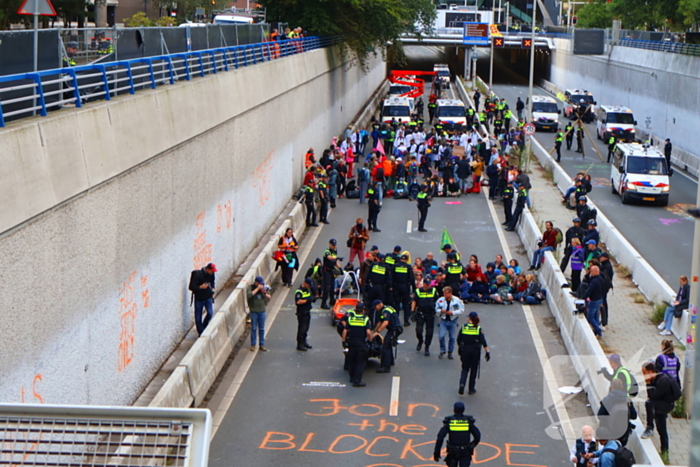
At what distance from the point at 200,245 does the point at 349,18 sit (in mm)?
27441

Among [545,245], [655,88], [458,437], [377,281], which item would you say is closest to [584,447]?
[458,437]

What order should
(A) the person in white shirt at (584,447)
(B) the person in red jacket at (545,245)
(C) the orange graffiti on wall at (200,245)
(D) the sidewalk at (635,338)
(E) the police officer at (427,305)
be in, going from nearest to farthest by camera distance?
(A) the person in white shirt at (584,447) < (D) the sidewalk at (635,338) < (E) the police officer at (427,305) < (C) the orange graffiti on wall at (200,245) < (B) the person in red jacket at (545,245)

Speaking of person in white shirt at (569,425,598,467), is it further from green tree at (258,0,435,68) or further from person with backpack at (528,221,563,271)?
green tree at (258,0,435,68)

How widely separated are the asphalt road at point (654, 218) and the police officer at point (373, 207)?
24.5ft

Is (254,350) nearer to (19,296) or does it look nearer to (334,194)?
(19,296)

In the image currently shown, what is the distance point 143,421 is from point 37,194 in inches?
216

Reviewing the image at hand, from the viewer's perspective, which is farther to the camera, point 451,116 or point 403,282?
point 451,116

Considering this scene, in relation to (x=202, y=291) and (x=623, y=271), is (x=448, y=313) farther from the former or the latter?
(x=623, y=271)

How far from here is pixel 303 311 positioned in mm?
16469

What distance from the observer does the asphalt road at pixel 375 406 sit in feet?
40.7

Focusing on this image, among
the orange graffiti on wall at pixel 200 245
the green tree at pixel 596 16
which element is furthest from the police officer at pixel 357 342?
the green tree at pixel 596 16

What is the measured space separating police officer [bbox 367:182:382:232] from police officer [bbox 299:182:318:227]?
5.49 ft

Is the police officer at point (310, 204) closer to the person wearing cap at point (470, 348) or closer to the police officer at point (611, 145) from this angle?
the person wearing cap at point (470, 348)

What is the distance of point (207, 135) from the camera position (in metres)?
18.1
